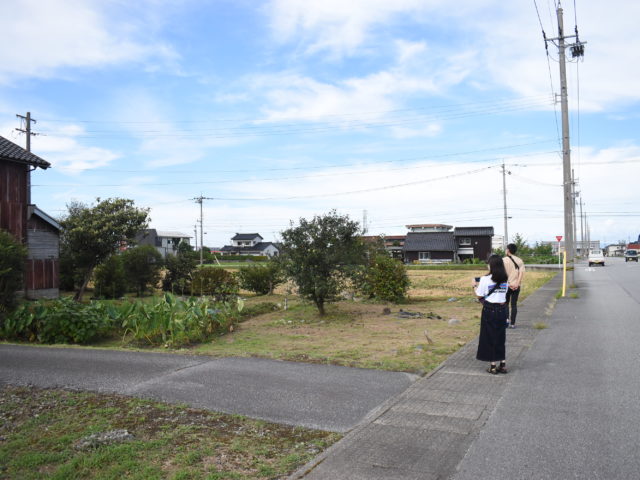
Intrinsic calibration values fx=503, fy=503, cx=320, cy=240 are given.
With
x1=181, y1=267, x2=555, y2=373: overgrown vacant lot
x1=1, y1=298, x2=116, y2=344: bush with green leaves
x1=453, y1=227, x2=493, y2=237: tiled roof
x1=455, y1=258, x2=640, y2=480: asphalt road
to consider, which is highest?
x1=453, y1=227, x2=493, y2=237: tiled roof

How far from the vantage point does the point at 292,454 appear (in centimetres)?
386

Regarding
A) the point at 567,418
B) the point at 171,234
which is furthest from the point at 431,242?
the point at 567,418

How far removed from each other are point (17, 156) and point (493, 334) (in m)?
15.1

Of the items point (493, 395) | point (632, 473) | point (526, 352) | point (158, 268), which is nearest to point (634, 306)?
point (526, 352)

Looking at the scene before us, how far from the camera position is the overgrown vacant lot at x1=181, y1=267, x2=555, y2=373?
7.41 meters

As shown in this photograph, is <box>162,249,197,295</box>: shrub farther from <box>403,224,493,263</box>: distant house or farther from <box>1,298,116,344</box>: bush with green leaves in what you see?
<box>403,224,493,263</box>: distant house

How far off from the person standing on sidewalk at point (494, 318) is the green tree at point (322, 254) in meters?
5.79

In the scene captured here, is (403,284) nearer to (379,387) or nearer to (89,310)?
(89,310)

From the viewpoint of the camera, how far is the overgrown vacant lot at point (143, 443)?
3.61 m

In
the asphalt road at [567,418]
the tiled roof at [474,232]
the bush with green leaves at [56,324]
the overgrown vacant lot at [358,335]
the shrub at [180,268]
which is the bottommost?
the overgrown vacant lot at [358,335]

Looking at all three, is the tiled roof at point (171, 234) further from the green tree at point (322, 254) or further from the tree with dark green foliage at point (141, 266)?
the green tree at point (322, 254)

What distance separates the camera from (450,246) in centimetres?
6819

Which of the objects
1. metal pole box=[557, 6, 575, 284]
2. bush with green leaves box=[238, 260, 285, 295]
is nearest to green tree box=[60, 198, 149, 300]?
bush with green leaves box=[238, 260, 285, 295]

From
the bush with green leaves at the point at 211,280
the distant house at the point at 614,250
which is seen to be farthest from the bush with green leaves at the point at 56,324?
the distant house at the point at 614,250
